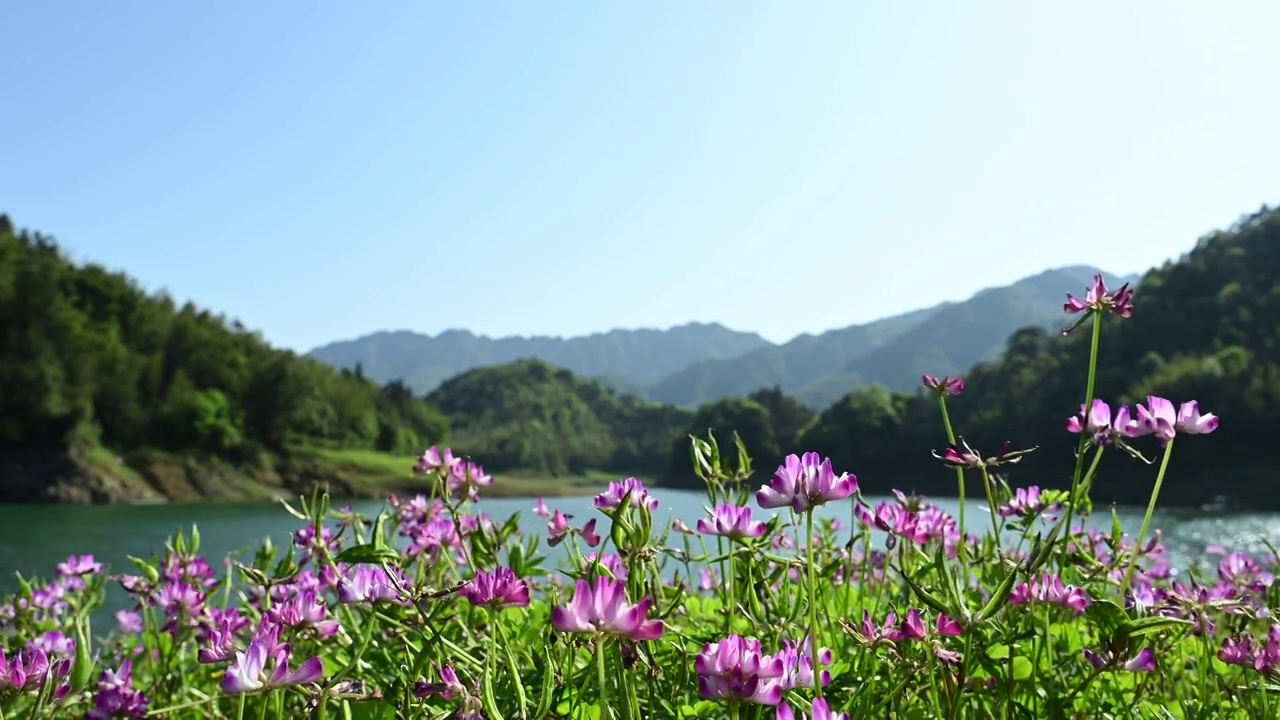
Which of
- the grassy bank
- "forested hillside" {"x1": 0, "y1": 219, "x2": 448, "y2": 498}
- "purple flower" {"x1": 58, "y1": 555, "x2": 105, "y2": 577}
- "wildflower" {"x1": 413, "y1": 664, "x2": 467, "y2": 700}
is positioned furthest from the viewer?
the grassy bank

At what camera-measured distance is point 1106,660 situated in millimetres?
1438

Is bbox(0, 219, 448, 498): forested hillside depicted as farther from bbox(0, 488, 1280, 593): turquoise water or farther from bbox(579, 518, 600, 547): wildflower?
bbox(579, 518, 600, 547): wildflower

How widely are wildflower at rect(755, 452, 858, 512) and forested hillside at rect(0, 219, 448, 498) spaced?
51054 millimetres

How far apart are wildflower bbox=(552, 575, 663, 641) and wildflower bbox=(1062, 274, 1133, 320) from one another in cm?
101

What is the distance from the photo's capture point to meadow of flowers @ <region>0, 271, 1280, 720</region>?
4.00 feet

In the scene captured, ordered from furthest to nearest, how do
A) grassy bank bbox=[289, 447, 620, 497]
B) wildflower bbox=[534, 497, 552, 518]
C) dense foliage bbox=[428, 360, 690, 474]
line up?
1. dense foliage bbox=[428, 360, 690, 474]
2. grassy bank bbox=[289, 447, 620, 497]
3. wildflower bbox=[534, 497, 552, 518]

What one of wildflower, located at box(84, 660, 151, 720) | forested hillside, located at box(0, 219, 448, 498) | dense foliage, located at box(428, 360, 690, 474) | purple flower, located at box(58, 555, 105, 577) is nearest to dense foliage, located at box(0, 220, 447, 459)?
forested hillside, located at box(0, 219, 448, 498)

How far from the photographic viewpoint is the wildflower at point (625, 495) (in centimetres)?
155

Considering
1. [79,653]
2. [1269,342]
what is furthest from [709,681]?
[1269,342]

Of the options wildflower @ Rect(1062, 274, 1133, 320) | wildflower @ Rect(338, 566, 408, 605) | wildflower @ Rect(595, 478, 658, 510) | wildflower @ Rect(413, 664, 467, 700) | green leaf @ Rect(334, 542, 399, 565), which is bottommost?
wildflower @ Rect(413, 664, 467, 700)

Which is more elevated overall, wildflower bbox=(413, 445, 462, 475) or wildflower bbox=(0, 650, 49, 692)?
wildflower bbox=(413, 445, 462, 475)

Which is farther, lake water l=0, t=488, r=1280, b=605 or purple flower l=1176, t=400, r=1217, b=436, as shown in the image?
lake water l=0, t=488, r=1280, b=605

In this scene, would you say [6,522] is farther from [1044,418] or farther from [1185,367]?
[1185,367]

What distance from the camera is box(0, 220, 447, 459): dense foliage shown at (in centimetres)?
4834
